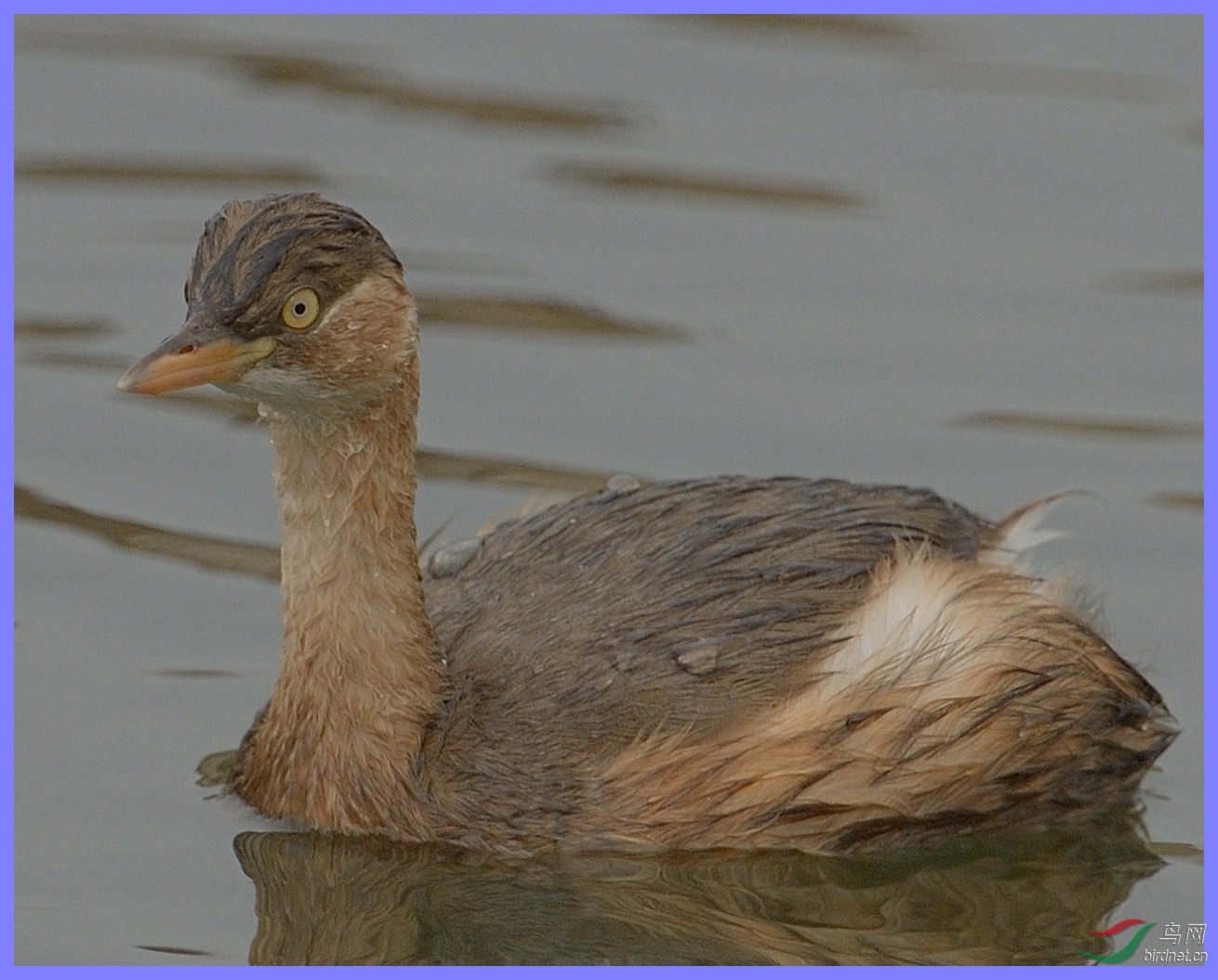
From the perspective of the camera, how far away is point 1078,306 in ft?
38.0

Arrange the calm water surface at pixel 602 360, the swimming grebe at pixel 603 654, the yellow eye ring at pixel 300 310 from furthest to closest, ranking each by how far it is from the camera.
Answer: the calm water surface at pixel 602 360 → the swimming grebe at pixel 603 654 → the yellow eye ring at pixel 300 310

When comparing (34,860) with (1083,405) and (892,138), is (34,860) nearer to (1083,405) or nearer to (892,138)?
(1083,405)

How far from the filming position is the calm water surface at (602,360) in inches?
303

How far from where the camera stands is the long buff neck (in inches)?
305

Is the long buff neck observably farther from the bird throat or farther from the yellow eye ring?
the yellow eye ring

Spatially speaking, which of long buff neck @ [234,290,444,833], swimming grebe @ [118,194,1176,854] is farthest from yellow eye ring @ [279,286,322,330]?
long buff neck @ [234,290,444,833]

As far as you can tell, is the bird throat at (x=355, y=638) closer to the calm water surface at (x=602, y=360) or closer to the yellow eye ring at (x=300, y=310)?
the calm water surface at (x=602, y=360)

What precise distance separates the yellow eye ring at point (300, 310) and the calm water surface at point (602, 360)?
1.54 m

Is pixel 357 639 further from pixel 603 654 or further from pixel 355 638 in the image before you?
pixel 603 654

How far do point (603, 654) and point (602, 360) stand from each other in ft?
11.6

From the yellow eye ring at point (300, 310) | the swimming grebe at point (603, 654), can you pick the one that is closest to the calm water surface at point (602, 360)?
the swimming grebe at point (603, 654)

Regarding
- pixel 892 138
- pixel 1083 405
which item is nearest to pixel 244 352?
pixel 1083 405

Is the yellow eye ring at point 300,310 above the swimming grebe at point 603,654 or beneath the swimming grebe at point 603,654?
above

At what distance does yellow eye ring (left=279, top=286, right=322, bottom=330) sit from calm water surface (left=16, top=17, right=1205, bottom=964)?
154 cm
